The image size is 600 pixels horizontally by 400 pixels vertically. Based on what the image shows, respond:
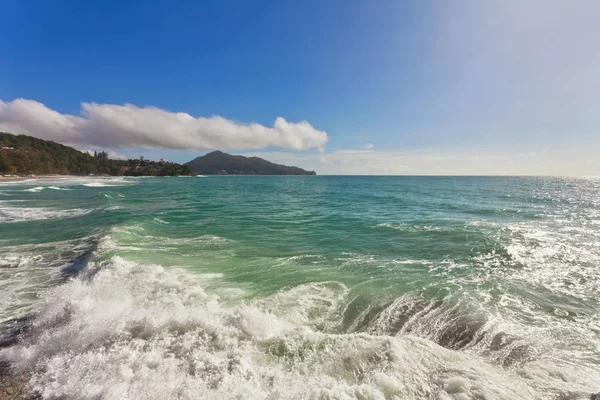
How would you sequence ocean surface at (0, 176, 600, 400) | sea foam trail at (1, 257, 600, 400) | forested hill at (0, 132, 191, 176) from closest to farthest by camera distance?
sea foam trail at (1, 257, 600, 400) < ocean surface at (0, 176, 600, 400) < forested hill at (0, 132, 191, 176)

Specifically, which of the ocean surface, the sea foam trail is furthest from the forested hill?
the sea foam trail

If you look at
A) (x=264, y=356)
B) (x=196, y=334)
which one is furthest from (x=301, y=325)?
(x=196, y=334)

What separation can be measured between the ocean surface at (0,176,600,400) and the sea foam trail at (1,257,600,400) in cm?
3

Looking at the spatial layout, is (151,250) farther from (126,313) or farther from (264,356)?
(264,356)

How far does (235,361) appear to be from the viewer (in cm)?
558

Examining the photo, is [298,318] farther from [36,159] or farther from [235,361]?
[36,159]

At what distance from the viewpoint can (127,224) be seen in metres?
20.6

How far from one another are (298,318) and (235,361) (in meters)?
2.62

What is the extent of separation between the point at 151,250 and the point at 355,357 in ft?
41.0

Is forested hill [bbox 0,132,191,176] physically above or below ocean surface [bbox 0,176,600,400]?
above

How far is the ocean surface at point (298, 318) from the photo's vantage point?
5141mm

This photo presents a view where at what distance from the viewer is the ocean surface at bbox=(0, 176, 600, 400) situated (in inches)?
202

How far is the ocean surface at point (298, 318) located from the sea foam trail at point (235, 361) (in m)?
0.03

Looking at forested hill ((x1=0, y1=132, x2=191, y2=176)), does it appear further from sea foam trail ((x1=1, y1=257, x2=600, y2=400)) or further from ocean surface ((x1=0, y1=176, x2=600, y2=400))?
sea foam trail ((x1=1, y1=257, x2=600, y2=400))
